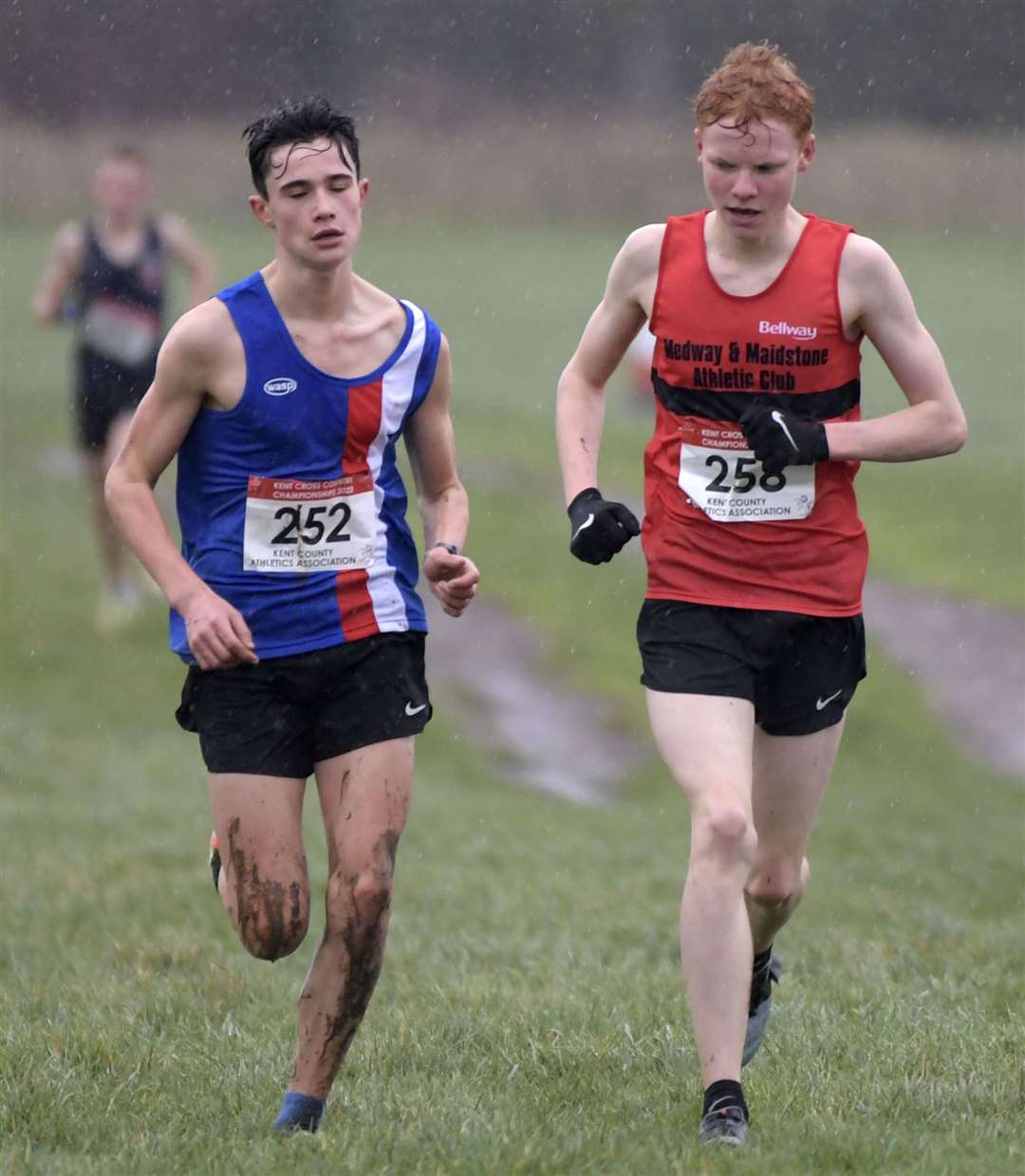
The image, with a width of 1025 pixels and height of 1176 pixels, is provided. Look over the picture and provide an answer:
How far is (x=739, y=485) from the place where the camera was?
5191mm

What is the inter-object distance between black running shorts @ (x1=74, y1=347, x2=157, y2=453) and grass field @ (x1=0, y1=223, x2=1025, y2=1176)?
1748 millimetres

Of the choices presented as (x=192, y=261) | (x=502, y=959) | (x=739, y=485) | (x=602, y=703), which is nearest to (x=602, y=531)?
(x=739, y=485)

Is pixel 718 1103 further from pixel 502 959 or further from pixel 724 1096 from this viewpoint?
pixel 502 959

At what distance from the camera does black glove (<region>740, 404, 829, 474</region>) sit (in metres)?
5.00

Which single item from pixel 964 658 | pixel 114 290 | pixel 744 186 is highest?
pixel 744 186

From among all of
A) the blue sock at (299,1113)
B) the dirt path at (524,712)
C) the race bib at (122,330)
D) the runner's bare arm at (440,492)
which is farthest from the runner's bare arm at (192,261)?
the blue sock at (299,1113)

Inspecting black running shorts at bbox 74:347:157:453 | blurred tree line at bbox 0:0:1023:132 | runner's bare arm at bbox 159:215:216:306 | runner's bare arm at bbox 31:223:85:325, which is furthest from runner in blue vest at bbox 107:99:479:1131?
blurred tree line at bbox 0:0:1023:132

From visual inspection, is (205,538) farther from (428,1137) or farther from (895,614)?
(895,614)

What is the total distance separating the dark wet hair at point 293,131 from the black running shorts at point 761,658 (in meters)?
1.33

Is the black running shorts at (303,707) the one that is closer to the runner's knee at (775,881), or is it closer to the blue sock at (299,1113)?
the blue sock at (299,1113)

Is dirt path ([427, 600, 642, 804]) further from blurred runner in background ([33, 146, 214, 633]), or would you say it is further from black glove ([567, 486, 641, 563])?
black glove ([567, 486, 641, 563])

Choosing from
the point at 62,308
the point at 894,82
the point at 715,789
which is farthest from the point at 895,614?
the point at 894,82

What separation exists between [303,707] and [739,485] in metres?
1.16

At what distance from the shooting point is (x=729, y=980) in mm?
4777
